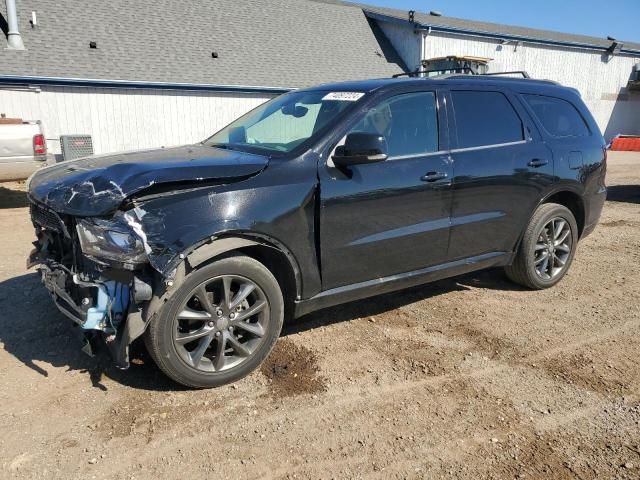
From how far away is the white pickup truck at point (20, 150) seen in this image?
8.48m

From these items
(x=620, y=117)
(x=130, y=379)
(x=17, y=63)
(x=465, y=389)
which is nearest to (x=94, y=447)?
(x=130, y=379)

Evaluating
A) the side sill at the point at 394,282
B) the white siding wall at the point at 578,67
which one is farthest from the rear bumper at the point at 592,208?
the white siding wall at the point at 578,67

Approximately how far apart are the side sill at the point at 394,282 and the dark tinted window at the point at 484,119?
3.20 ft

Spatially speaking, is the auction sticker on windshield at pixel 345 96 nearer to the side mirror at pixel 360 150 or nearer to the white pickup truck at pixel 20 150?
the side mirror at pixel 360 150

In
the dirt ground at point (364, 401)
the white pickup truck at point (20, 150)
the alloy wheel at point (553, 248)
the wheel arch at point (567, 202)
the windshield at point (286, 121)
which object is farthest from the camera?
the white pickup truck at point (20, 150)

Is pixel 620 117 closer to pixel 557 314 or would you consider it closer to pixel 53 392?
pixel 557 314

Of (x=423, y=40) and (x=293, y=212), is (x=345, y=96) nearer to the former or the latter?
(x=293, y=212)

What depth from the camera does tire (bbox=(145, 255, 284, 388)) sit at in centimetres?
299

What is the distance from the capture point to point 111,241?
2.83m

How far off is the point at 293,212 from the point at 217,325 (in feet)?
2.78

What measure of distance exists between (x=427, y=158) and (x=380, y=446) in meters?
2.13

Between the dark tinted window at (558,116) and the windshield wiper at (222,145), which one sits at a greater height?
the dark tinted window at (558,116)

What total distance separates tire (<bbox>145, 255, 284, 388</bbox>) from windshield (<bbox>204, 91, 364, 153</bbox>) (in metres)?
0.97

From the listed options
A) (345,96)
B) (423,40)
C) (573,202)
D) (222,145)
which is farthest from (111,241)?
(423,40)
